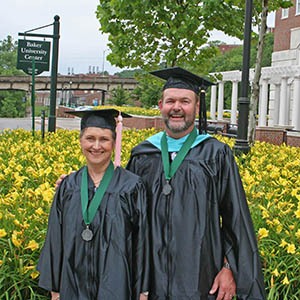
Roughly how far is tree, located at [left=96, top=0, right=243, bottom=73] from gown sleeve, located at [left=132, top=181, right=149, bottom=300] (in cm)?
877

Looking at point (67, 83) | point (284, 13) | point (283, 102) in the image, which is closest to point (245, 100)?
point (283, 102)

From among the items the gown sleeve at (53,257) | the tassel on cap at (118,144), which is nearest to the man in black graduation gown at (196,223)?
the tassel on cap at (118,144)

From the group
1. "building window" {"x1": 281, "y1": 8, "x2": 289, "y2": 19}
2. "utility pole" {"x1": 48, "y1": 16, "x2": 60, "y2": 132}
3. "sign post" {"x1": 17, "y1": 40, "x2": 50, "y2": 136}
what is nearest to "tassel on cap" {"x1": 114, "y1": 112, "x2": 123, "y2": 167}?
"sign post" {"x1": 17, "y1": 40, "x2": 50, "y2": 136}

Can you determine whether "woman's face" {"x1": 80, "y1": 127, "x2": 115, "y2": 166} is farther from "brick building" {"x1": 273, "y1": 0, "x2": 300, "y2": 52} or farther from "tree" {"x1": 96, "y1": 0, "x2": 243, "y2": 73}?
"brick building" {"x1": 273, "y1": 0, "x2": 300, "y2": 52}

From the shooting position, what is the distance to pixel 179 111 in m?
2.62

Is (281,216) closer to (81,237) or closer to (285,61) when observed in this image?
(81,237)

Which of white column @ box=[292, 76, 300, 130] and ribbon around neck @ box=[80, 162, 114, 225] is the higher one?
white column @ box=[292, 76, 300, 130]

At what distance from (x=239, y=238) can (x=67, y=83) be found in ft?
243

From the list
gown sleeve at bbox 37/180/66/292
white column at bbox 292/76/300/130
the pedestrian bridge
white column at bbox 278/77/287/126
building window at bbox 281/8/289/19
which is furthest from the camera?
the pedestrian bridge

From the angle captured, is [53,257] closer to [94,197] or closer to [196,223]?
[94,197]

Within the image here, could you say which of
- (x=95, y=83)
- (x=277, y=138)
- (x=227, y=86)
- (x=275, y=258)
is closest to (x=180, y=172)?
(x=275, y=258)

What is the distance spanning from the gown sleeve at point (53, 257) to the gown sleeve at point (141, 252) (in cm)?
45

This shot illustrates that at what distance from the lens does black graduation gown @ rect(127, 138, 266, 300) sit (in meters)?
2.50

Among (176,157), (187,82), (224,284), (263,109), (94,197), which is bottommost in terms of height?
(224,284)
